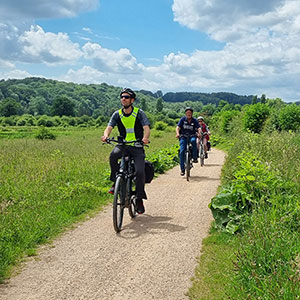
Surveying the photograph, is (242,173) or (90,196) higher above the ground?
(242,173)

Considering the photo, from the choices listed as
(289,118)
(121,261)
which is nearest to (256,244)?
(121,261)

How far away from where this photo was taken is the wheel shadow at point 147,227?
21.5 feet

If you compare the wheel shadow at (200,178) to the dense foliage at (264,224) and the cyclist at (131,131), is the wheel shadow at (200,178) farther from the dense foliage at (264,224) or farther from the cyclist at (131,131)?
the cyclist at (131,131)

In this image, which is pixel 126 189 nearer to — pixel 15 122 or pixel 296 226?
pixel 296 226

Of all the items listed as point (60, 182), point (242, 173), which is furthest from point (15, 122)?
point (242, 173)

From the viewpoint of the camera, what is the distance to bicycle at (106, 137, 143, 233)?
6328 millimetres

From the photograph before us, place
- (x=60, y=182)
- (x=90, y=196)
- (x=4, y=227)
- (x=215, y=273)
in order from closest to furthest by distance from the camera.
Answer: (x=215, y=273), (x=4, y=227), (x=90, y=196), (x=60, y=182)

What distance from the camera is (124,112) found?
6871 millimetres

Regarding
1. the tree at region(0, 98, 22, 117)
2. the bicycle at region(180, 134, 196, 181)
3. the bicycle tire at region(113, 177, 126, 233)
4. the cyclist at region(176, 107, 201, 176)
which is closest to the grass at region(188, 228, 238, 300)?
the bicycle tire at region(113, 177, 126, 233)

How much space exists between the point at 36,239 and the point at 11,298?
1.90m

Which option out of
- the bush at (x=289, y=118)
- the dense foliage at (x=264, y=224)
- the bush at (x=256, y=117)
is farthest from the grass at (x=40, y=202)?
the bush at (x=256, y=117)

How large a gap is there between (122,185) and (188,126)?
5.98m

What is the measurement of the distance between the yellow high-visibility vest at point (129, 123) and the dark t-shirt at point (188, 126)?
5.38m

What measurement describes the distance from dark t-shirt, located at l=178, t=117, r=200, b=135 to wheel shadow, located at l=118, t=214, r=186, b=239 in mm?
4964
